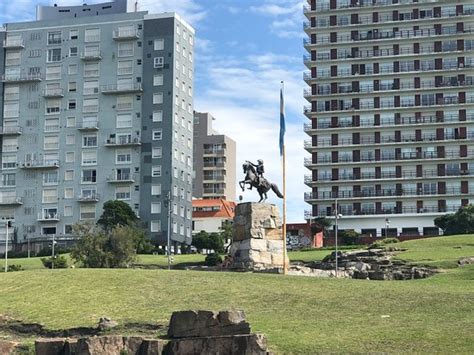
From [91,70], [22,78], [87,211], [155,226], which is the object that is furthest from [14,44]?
[155,226]

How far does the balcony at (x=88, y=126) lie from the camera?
398 feet

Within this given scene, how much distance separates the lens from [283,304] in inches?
1299

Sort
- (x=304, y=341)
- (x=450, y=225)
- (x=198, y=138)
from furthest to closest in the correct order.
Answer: (x=198, y=138) → (x=450, y=225) → (x=304, y=341)

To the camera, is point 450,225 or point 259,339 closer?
point 259,339

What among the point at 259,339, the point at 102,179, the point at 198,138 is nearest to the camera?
the point at 259,339

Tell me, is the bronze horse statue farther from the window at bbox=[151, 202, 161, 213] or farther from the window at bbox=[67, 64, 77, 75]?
the window at bbox=[67, 64, 77, 75]

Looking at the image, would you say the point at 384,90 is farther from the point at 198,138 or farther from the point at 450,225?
the point at 198,138

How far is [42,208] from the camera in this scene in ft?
398

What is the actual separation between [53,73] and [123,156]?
16.6 m

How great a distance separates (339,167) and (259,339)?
105m

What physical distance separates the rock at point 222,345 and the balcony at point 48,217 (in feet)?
319

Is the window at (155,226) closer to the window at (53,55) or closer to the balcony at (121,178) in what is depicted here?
the balcony at (121,178)

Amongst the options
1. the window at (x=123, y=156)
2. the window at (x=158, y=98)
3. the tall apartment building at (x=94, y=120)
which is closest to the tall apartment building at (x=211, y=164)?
the tall apartment building at (x=94, y=120)

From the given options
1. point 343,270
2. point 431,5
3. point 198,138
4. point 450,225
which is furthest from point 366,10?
point 343,270
